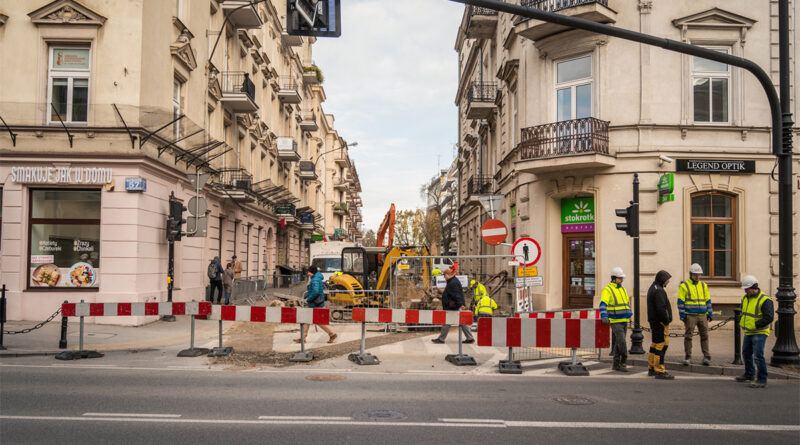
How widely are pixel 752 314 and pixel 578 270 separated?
8.79 meters

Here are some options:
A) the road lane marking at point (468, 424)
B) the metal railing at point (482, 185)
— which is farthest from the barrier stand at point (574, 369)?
the metal railing at point (482, 185)

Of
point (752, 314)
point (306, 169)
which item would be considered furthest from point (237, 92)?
point (306, 169)

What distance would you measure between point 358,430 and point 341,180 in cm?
7497

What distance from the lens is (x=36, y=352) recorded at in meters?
11.6

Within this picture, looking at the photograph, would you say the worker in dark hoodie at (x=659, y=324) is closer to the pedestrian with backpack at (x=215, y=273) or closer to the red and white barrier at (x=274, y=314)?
the red and white barrier at (x=274, y=314)

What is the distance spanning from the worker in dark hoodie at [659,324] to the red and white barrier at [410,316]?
320 cm

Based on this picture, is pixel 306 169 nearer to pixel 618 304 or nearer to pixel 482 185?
pixel 482 185

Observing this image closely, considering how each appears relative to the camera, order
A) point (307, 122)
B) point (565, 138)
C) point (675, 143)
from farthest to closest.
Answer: point (307, 122) < point (565, 138) < point (675, 143)

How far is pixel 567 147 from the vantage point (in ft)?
57.0

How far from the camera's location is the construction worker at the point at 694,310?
35.6 feet

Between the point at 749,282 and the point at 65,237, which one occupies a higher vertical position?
the point at 65,237

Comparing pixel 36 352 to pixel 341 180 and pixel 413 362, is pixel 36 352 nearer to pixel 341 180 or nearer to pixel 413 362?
pixel 413 362

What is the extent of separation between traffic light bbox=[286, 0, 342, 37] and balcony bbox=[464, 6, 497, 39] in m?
18.7

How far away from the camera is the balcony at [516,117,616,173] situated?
660 inches
